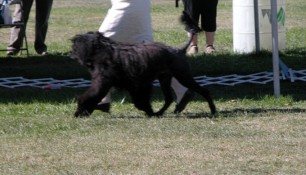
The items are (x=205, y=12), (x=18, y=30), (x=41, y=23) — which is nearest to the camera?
(x=205, y=12)

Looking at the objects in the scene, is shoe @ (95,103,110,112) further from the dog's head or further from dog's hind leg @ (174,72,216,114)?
dog's hind leg @ (174,72,216,114)

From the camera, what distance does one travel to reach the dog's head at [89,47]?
879 cm

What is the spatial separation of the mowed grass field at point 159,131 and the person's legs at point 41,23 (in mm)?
1380

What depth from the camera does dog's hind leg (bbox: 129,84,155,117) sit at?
29.4 ft

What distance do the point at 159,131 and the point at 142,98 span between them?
85 cm

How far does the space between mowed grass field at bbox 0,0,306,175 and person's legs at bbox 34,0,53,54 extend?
138cm

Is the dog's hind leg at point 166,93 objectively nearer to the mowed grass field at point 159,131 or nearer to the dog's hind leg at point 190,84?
the mowed grass field at point 159,131

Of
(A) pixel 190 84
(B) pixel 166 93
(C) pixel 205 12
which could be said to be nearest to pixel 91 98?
(B) pixel 166 93

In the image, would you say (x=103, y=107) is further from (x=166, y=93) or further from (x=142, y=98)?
(x=166, y=93)

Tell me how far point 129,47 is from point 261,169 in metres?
2.51

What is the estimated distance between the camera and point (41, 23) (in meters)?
14.7

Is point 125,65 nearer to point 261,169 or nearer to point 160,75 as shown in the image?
point 160,75

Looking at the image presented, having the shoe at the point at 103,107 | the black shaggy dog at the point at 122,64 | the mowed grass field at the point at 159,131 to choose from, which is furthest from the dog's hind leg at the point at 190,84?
the shoe at the point at 103,107

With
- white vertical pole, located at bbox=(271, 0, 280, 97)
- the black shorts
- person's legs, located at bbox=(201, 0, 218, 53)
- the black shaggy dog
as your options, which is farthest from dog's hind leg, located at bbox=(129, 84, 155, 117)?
person's legs, located at bbox=(201, 0, 218, 53)
